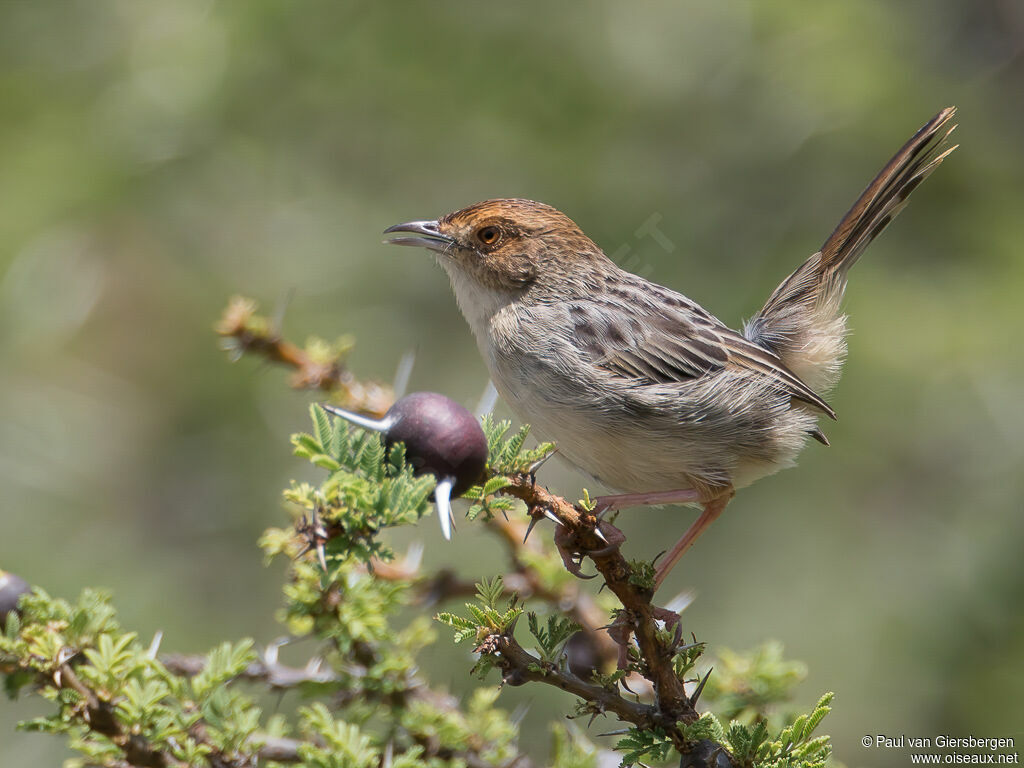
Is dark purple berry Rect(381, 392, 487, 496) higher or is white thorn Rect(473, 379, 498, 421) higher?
white thorn Rect(473, 379, 498, 421)

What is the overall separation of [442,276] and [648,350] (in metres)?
3.20

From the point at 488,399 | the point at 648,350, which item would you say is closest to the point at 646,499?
the point at 648,350

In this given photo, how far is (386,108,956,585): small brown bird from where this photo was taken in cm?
371

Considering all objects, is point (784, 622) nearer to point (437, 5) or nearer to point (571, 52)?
point (571, 52)

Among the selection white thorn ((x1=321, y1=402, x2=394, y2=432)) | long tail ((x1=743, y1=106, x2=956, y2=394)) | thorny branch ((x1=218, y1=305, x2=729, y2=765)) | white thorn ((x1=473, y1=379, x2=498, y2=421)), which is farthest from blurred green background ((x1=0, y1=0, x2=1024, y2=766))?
white thorn ((x1=321, y1=402, x2=394, y2=432))

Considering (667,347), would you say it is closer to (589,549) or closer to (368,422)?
(589,549)

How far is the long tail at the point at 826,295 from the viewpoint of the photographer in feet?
14.3

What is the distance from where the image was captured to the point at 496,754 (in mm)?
3021

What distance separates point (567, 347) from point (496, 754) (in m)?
1.59

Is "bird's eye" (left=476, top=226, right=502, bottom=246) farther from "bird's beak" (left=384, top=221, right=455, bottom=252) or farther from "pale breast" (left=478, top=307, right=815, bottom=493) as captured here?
"pale breast" (left=478, top=307, right=815, bottom=493)

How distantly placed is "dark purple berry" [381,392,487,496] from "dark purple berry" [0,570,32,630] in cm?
133

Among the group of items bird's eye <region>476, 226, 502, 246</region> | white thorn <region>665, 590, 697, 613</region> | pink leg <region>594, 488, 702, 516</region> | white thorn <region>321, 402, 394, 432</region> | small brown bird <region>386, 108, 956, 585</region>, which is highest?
bird's eye <region>476, 226, 502, 246</region>

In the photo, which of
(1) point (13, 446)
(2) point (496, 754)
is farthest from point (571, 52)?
(2) point (496, 754)

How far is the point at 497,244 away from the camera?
4.46 m
